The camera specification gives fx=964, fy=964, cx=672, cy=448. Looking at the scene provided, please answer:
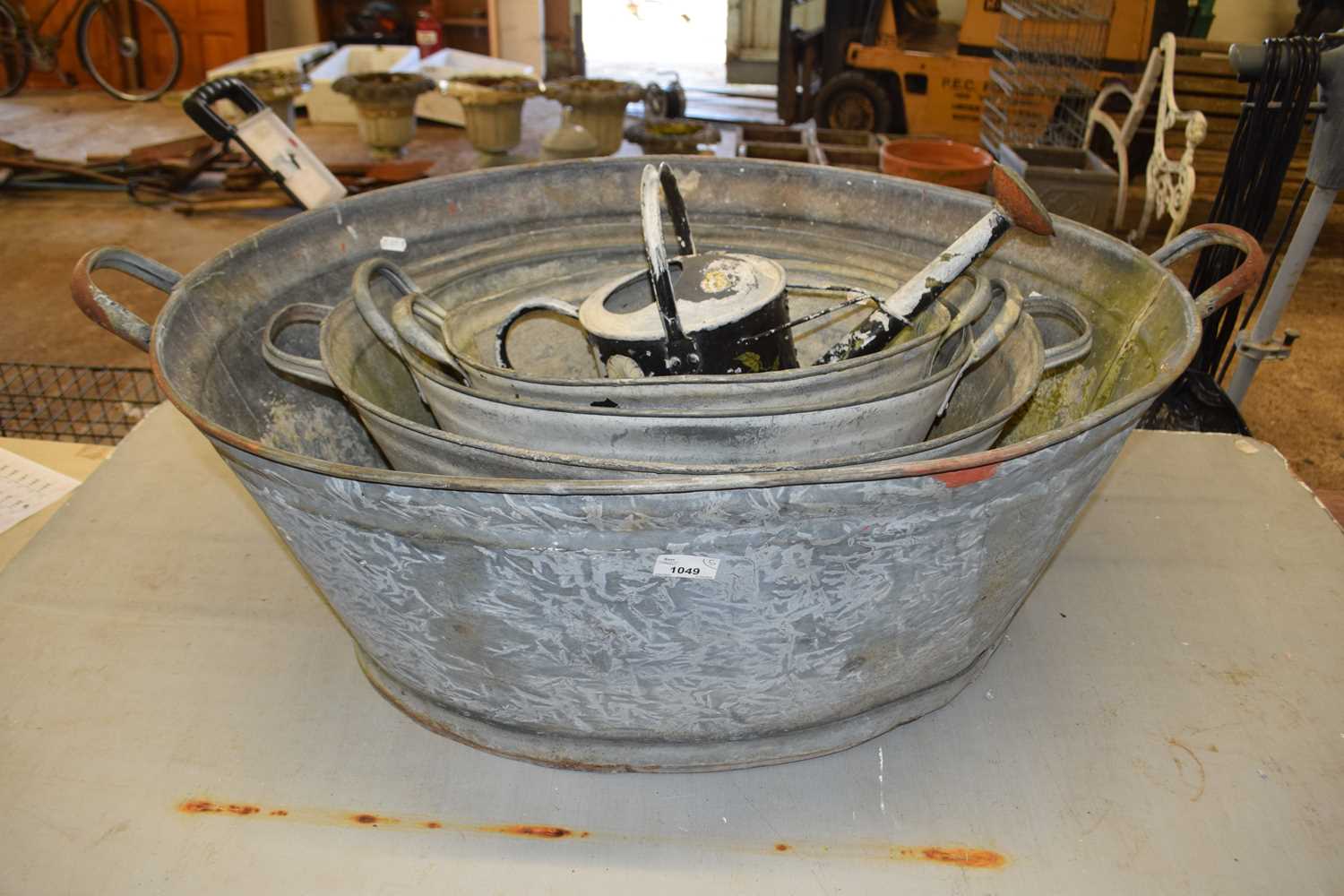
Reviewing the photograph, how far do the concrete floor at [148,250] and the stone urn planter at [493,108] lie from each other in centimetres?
20

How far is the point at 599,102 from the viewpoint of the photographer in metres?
4.46

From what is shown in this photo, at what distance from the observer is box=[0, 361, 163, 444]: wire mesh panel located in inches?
103

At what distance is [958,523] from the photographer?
0.94 meters

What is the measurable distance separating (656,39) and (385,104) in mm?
3510

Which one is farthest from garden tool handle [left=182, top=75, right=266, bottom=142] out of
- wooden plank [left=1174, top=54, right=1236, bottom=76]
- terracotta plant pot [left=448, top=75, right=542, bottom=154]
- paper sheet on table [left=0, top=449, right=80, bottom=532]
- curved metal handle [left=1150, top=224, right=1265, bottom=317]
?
wooden plank [left=1174, top=54, right=1236, bottom=76]

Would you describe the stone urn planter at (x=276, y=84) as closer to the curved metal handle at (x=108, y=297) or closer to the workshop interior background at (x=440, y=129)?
the workshop interior background at (x=440, y=129)

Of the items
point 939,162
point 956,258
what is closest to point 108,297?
point 956,258

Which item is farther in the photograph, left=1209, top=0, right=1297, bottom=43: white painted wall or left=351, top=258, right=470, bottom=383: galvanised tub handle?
left=1209, top=0, right=1297, bottom=43: white painted wall

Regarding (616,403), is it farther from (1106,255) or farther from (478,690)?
Result: (1106,255)

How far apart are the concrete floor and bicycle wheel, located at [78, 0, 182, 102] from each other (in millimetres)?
274

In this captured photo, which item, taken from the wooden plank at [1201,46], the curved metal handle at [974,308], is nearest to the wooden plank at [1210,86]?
the wooden plank at [1201,46]

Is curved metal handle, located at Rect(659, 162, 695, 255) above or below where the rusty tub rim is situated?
above

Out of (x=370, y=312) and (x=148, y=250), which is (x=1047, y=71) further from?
(x=148, y=250)

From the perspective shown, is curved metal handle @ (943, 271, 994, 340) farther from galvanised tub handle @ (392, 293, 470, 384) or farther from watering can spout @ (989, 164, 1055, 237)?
galvanised tub handle @ (392, 293, 470, 384)
